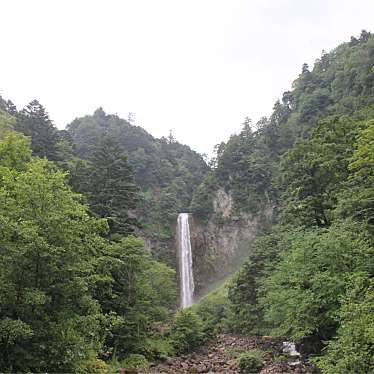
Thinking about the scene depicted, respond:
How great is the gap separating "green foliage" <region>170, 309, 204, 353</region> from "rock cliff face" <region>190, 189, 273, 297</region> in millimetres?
23892

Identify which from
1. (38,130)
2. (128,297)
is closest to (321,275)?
(128,297)

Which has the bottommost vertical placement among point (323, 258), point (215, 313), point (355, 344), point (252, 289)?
point (215, 313)

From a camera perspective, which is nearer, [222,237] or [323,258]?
[323,258]

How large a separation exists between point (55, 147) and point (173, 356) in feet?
64.1

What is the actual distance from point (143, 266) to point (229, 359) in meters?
7.63

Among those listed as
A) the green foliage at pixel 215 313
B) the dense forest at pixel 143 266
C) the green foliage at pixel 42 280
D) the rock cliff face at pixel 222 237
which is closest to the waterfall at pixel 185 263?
the rock cliff face at pixel 222 237

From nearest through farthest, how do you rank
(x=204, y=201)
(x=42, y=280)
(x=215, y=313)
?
(x=42, y=280)
(x=215, y=313)
(x=204, y=201)

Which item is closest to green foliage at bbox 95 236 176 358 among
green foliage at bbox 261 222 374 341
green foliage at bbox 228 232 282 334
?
green foliage at bbox 261 222 374 341

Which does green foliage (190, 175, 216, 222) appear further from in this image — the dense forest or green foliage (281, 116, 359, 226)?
green foliage (281, 116, 359, 226)

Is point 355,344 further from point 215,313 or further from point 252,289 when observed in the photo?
point 215,313

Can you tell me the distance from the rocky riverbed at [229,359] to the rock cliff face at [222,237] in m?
24.0

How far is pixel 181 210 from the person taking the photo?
2330 inches

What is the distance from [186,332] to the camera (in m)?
27.3

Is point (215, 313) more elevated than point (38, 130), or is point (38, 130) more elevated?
point (38, 130)
